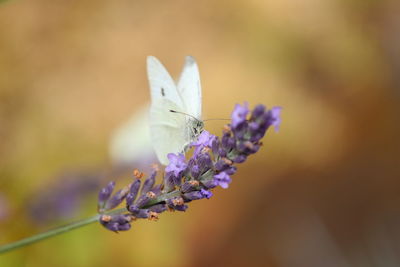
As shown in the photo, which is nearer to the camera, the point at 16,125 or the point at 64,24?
the point at 16,125

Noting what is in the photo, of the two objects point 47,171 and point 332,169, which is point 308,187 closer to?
point 332,169

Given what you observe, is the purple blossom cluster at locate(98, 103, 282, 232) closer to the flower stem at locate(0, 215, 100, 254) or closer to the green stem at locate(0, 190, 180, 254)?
the green stem at locate(0, 190, 180, 254)

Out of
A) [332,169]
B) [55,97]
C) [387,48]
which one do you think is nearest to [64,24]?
[55,97]

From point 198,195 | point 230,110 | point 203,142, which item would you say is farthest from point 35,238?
point 230,110

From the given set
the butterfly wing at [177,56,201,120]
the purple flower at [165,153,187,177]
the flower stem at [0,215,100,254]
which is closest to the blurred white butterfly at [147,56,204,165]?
the butterfly wing at [177,56,201,120]

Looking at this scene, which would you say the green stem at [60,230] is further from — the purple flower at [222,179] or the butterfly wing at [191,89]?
the butterfly wing at [191,89]

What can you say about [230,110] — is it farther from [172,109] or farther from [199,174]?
[199,174]

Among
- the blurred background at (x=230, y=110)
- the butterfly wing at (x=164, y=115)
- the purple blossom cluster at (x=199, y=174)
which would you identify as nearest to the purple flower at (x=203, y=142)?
the purple blossom cluster at (x=199, y=174)
